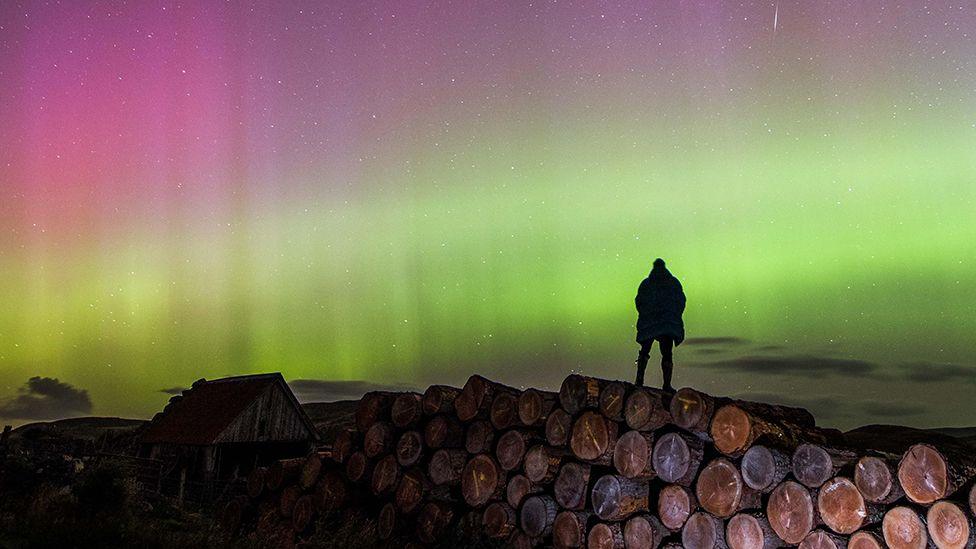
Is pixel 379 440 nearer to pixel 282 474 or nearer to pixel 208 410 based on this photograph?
pixel 282 474

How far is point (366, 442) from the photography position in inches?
461

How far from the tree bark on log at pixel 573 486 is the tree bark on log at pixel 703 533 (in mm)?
1349

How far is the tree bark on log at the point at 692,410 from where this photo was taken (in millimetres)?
8812

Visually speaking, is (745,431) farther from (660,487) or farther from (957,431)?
(957,431)

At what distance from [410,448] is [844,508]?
237 inches

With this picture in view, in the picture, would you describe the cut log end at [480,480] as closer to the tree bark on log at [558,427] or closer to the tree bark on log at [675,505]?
the tree bark on log at [558,427]

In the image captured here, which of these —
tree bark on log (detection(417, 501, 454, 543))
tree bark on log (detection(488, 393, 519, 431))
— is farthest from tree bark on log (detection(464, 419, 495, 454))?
tree bark on log (detection(417, 501, 454, 543))

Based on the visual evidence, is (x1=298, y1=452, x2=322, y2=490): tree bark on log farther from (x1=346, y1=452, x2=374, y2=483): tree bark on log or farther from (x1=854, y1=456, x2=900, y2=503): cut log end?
(x1=854, y1=456, x2=900, y2=503): cut log end

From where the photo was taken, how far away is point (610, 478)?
925 cm

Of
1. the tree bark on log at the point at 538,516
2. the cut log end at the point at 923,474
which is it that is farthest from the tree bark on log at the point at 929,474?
the tree bark on log at the point at 538,516

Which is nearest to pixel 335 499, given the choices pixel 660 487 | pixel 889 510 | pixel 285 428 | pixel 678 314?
pixel 660 487

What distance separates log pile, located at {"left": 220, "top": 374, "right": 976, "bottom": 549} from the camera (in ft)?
24.5

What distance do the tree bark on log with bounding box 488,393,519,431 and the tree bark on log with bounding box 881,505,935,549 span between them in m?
4.67

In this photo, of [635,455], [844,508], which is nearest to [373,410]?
[635,455]
